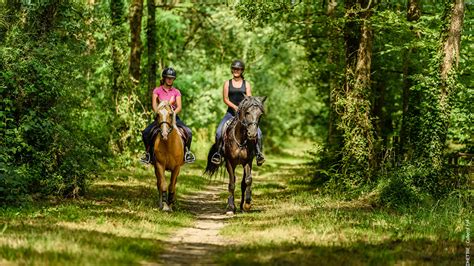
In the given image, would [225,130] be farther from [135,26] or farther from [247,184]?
[135,26]

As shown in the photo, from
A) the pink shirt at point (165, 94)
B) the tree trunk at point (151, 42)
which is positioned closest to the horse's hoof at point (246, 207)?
the pink shirt at point (165, 94)

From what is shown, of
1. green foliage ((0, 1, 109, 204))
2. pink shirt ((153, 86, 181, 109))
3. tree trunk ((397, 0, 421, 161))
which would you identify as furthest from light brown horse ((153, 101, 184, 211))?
tree trunk ((397, 0, 421, 161))

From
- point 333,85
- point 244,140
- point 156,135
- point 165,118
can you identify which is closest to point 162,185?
point 156,135

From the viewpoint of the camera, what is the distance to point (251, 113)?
15516mm

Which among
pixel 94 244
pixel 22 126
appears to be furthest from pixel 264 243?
pixel 22 126

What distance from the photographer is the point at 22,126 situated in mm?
15484

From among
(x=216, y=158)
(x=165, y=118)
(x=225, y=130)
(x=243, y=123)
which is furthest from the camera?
(x=216, y=158)

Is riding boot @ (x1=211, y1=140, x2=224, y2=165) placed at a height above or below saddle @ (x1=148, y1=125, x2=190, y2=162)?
below

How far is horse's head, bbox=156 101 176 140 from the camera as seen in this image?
15616mm

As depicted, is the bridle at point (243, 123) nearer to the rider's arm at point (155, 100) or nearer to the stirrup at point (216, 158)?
the stirrup at point (216, 158)

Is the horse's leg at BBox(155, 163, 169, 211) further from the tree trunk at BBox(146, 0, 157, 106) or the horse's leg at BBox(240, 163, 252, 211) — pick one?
the tree trunk at BBox(146, 0, 157, 106)

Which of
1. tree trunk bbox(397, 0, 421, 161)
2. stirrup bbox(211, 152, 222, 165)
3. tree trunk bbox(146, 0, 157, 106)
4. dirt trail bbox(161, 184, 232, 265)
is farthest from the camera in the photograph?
tree trunk bbox(146, 0, 157, 106)

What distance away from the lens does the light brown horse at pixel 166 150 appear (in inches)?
619

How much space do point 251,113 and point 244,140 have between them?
1055 millimetres
